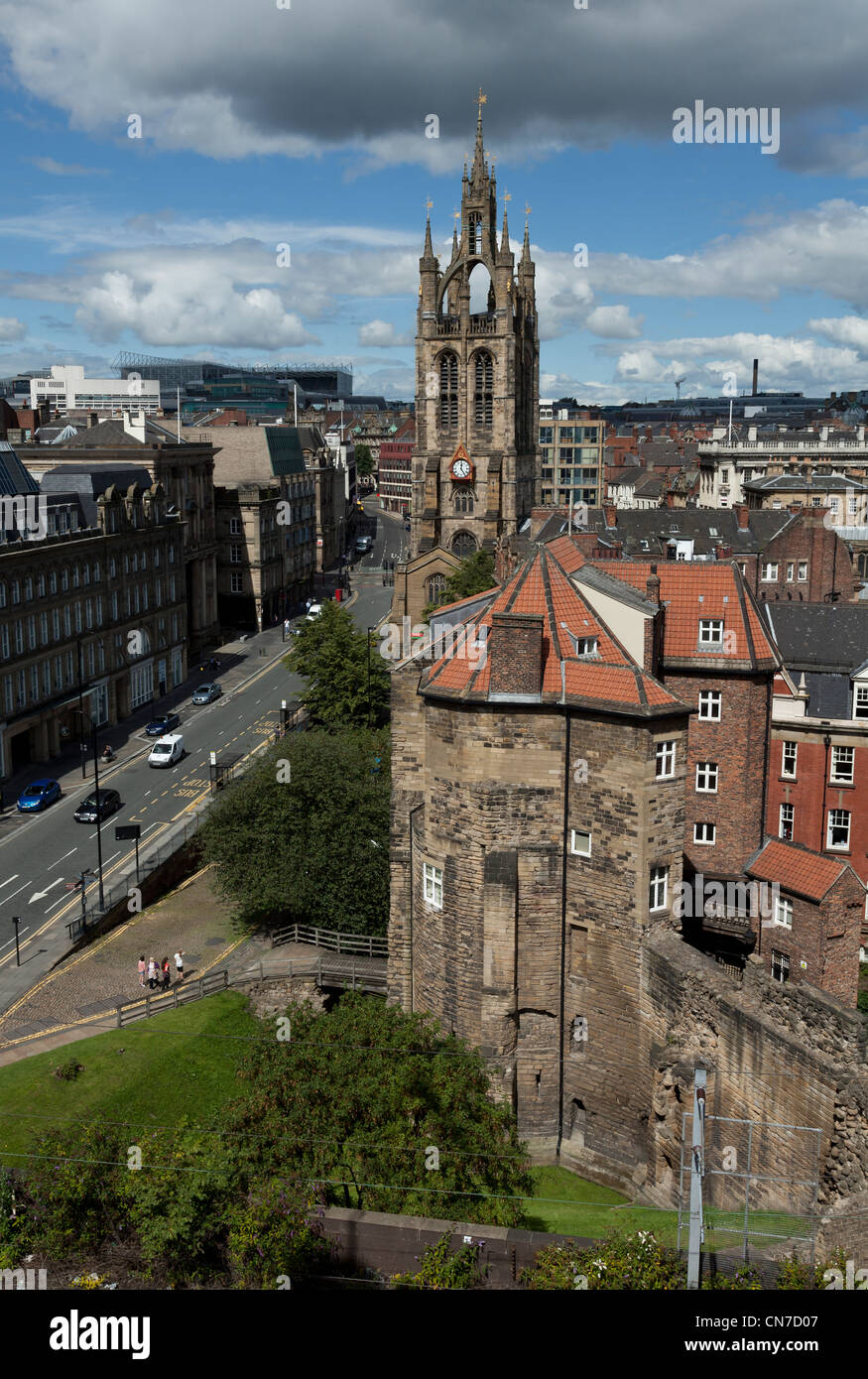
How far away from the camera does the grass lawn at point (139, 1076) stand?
35562 mm

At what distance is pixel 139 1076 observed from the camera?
38.2 metres

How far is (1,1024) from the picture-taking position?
41062mm

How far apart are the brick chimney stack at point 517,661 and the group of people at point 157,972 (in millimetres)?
19301

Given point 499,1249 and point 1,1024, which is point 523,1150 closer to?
point 499,1249

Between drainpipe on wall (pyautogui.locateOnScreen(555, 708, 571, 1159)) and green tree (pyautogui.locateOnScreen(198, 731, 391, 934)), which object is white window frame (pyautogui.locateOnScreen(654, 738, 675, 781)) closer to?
drainpipe on wall (pyautogui.locateOnScreen(555, 708, 571, 1159))

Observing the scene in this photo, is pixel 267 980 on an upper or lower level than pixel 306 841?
lower

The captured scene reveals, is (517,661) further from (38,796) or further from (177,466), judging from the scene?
(177,466)

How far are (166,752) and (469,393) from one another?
5343 centimetres

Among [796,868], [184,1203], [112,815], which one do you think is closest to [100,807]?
[112,815]

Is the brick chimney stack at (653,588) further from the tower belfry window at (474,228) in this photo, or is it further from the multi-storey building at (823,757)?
the tower belfry window at (474,228)

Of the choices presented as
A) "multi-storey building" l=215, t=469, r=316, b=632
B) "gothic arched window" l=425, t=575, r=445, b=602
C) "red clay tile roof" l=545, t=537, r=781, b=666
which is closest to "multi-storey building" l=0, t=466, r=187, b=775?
"multi-storey building" l=215, t=469, r=316, b=632

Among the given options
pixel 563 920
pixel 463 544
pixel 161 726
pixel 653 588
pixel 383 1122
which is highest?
pixel 653 588

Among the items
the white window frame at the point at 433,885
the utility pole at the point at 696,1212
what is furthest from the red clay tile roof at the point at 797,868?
the utility pole at the point at 696,1212
